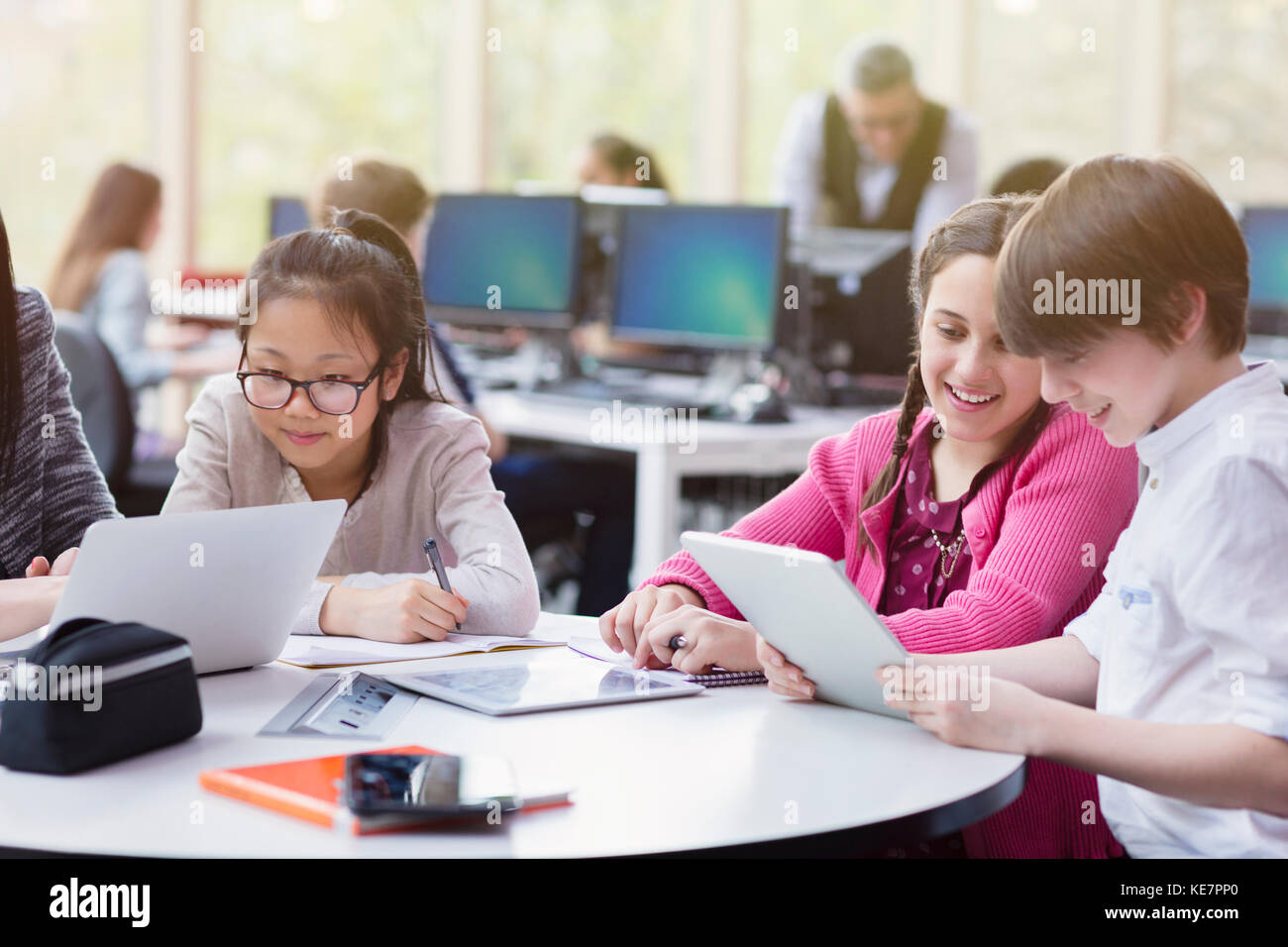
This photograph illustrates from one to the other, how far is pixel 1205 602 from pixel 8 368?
1415mm

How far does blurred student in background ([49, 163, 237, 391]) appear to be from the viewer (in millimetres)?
4352

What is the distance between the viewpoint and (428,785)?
951mm

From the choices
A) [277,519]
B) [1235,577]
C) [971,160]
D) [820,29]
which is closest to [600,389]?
[971,160]

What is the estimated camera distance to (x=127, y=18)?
540 centimetres

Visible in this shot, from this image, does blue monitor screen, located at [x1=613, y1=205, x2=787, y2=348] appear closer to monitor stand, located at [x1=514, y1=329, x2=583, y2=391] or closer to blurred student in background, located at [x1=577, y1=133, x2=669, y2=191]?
monitor stand, located at [x1=514, y1=329, x2=583, y2=391]

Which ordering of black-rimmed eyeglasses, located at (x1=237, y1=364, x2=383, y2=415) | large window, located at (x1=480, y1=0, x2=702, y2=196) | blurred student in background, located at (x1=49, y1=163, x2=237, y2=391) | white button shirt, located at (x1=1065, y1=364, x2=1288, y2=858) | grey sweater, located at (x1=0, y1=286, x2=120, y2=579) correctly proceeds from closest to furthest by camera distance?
white button shirt, located at (x1=1065, y1=364, x2=1288, y2=858)
black-rimmed eyeglasses, located at (x1=237, y1=364, x2=383, y2=415)
grey sweater, located at (x1=0, y1=286, x2=120, y2=579)
blurred student in background, located at (x1=49, y1=163, x2=237, y2=391)
large window, located at (x1=480, y1=0, x2=702, y2=196)

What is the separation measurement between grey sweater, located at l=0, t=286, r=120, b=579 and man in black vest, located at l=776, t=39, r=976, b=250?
2.69m

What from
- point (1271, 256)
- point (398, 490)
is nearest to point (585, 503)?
point (398, 490)

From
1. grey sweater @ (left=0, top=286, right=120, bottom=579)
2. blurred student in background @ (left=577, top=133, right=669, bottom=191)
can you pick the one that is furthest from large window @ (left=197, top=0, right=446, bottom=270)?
grey sweater @ (left=0, top=286, right=120, bottom=579)

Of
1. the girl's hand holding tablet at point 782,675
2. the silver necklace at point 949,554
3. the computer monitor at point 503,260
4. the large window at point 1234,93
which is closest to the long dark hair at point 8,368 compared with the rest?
the girl's hand holding tablet at point 782,675

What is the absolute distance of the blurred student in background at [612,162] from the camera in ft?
16.0

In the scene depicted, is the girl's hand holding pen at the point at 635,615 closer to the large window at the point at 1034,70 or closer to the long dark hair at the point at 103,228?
the long dark hair at the point at 103,228
